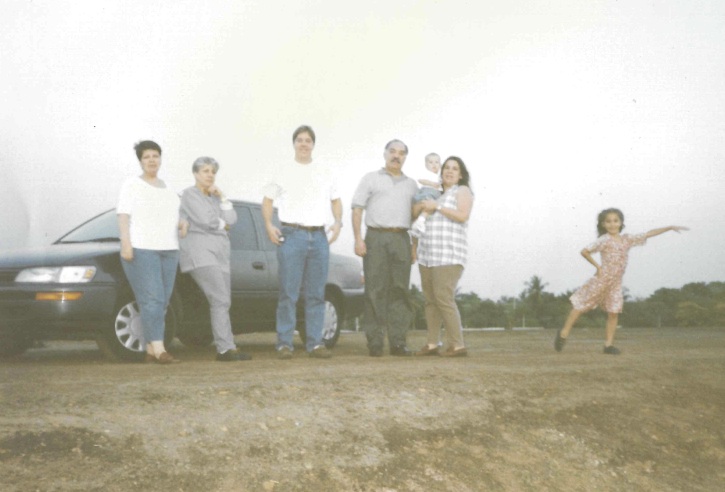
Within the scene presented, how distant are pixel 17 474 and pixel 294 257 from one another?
13.2 ft

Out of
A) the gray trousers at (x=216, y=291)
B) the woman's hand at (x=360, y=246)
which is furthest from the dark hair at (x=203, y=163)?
the woman's hand at (x=360, y=246)

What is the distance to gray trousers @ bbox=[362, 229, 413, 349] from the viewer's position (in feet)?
27.1

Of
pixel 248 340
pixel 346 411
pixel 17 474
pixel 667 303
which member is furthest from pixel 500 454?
pixel 667 303

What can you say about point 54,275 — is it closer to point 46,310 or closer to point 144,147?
point 46,310

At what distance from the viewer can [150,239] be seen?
709cm

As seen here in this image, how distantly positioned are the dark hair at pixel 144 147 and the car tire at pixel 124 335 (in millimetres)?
1405

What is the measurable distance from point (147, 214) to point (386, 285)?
2.44 meters

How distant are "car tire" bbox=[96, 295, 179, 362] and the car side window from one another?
5.45 ft

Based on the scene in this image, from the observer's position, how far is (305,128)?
774 cm

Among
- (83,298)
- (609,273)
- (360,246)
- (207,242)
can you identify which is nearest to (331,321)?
(360,246)

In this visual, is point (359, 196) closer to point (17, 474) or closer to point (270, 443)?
point (270, 443)

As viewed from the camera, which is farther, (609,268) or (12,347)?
(609,268)

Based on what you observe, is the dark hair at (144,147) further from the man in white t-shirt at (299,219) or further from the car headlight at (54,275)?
the car headlight at (54,275)

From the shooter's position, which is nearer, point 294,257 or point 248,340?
point 294,257
